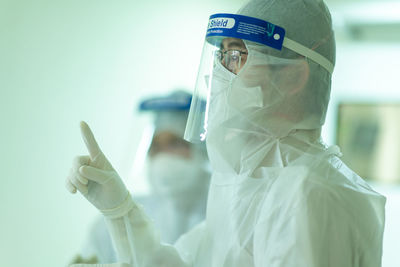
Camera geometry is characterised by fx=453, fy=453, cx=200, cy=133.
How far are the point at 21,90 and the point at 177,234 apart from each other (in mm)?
989

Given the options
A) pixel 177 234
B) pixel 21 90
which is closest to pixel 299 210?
pixel 177 234

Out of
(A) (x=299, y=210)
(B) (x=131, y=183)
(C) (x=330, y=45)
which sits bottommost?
(B) (x=131, y=183)

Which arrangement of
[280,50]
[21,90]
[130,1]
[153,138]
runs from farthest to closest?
1. [130,1]
2. [153,138]
3. [21,90]
4. [280,50]

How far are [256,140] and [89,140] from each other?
386 mm

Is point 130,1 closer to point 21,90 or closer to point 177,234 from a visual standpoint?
point 21,90

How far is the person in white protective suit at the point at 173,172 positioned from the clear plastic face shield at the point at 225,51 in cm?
113

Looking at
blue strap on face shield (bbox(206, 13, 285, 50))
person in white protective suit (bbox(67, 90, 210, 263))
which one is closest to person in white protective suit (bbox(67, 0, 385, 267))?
blue strap on face shield (bbox(206, 13, 285, 50))

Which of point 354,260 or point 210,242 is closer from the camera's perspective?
point 354,260

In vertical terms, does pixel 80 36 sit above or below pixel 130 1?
below

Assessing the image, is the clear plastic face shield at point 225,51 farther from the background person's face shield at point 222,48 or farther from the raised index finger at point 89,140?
the raised index finger at point 89,140

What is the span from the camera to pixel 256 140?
1.06 metres

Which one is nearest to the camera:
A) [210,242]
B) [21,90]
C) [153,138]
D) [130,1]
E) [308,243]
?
[308,243]

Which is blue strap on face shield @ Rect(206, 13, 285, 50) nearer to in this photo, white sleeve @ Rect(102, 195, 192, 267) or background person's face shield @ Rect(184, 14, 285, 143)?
background person's face shield @ Rect(184, 14, 285, 143)

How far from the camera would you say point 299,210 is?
84 cm
